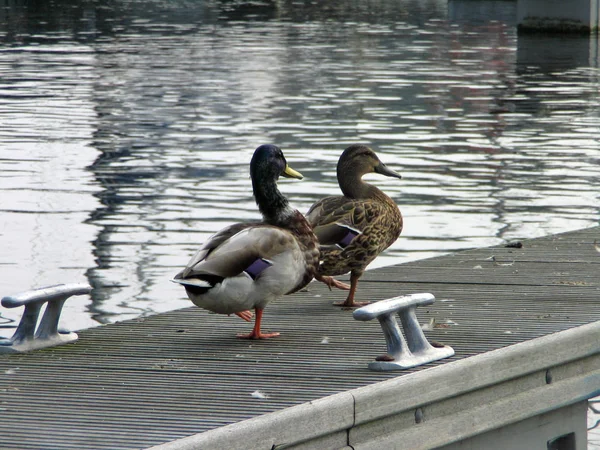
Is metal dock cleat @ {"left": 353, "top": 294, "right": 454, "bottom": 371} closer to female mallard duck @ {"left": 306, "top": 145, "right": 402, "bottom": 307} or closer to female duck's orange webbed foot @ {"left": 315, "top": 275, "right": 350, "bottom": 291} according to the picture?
female mallard duck @ {"left": 306, "top": 145, "right": 402, "bottom": 307}

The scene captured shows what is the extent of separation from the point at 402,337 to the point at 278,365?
1.78ft

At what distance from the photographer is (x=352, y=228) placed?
7.01 metres

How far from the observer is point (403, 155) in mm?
16531

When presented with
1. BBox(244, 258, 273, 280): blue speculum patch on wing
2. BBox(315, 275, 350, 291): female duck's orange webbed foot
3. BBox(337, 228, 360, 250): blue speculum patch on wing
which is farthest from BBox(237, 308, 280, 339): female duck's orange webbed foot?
BBox(337, 228, 360, 250): blue speculum patch on wing

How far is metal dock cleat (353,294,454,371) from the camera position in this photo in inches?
216

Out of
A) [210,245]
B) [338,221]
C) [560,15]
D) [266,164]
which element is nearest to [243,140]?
[338,221]

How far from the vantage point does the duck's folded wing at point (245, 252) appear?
→ 18.8 feet

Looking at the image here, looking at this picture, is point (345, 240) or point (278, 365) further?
point (345, 240)

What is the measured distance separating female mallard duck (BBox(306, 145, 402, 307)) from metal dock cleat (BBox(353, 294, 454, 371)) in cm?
112

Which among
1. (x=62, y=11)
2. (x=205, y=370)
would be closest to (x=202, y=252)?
(x=205, y=370)

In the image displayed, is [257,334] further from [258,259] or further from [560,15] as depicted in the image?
[560,15]

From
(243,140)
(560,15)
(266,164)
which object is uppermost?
(266,164)

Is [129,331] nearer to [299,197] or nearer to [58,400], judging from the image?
[58,400]

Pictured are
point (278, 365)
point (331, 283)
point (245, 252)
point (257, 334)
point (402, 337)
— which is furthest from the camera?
point (331, 283)
